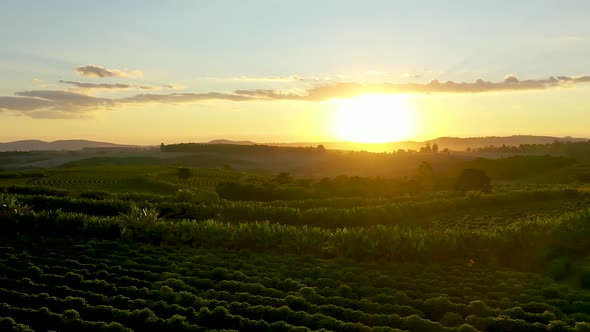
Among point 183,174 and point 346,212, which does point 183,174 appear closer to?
point 183,174

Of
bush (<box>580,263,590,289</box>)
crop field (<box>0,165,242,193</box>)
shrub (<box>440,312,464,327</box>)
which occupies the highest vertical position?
shrub (<box>440,312,464,327</box>)

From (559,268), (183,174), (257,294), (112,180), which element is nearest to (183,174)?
(183,174)

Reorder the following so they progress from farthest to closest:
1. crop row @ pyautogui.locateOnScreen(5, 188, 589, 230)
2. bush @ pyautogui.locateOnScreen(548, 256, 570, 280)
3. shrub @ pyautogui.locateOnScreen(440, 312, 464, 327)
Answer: crop row @ pyautogui.locateOnScreen(5, 188, 589, 230), bush @ pyautogui.locateOnScreen(548, 256, 570, 280), shrub @ pyautogui.locateOnScreen(440, 312, 464, 327)

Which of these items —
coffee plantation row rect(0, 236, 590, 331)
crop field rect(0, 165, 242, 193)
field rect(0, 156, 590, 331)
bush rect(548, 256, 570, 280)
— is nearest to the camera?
coffee plantation row rect(0, 236, 590, 331)

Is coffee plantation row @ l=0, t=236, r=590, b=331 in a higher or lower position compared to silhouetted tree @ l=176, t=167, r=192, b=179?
higher

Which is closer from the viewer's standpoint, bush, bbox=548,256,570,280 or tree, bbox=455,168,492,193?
bush, bbox=548,256,570,280

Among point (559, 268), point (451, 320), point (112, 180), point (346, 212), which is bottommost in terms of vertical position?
point (112, 180)

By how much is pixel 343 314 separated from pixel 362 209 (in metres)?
30.8

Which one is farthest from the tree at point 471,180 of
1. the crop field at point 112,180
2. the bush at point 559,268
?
the bush at point 559,268

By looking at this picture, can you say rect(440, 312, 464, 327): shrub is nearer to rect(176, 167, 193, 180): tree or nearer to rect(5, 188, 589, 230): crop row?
rect(5, 188, 589, 230): crop row

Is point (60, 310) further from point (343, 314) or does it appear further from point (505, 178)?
point (505, 178)

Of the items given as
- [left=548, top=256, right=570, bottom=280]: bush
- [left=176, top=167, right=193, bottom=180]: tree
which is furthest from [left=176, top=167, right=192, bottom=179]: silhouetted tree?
[left=548, top=256, right=570, bottom=280]: bush

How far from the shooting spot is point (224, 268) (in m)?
23.6

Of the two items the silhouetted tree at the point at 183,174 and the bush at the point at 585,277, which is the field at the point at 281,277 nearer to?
the bush at the point at 585,277
